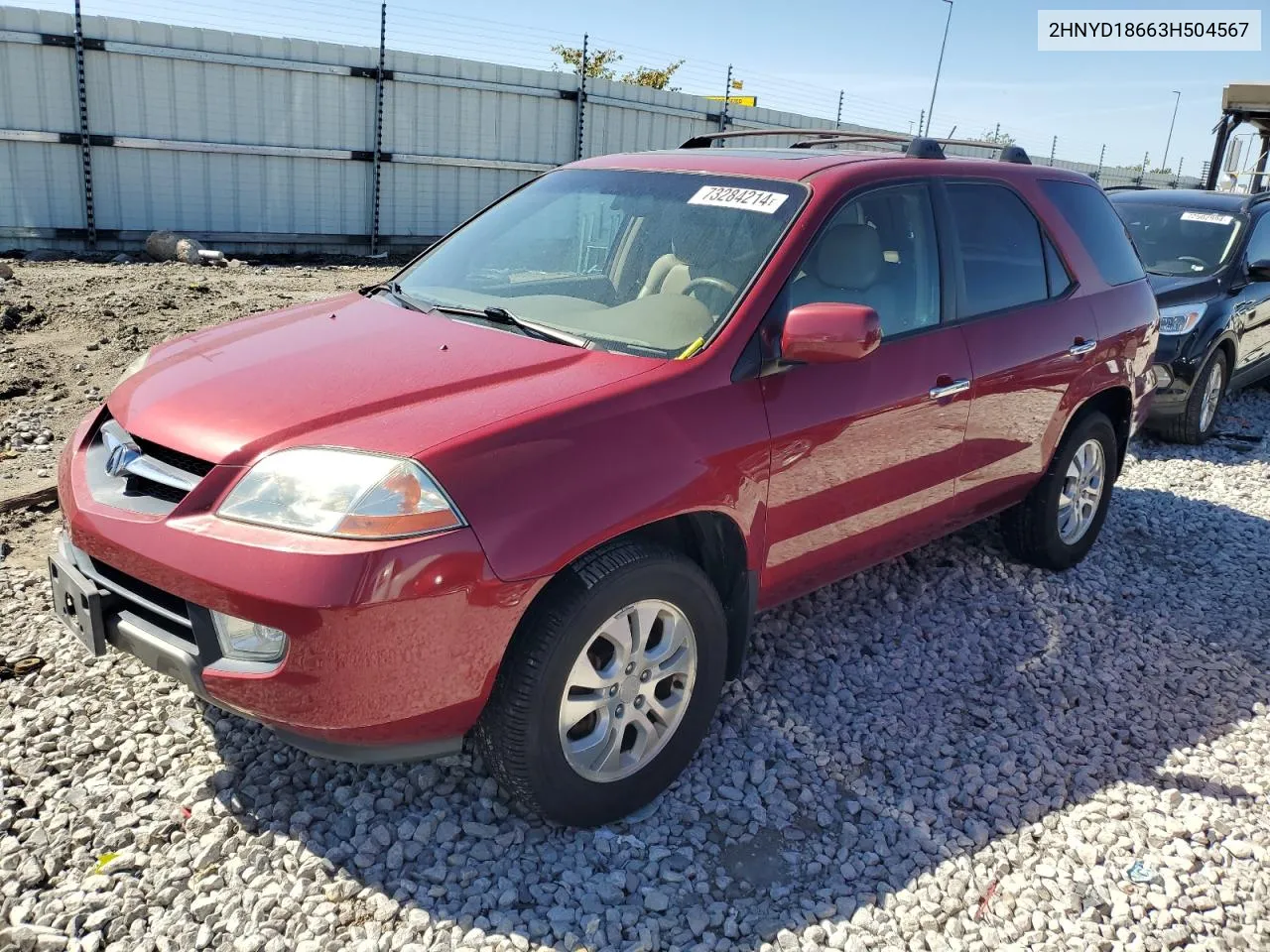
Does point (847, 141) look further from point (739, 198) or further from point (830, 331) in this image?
point (830, 331)

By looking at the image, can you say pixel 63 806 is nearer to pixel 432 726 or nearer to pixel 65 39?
pixel 432 726

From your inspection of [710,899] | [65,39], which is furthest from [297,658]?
[65,39]

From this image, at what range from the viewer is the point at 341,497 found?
2.42m

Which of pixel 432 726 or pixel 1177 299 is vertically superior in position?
pixel 1177 299

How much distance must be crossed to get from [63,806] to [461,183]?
13311mm

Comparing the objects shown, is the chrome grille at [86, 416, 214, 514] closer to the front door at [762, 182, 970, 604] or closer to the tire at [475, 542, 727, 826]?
the tire at [475, 542, 727, 826]

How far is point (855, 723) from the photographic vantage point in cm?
359

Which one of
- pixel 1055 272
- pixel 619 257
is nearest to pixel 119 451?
pixel 619 257

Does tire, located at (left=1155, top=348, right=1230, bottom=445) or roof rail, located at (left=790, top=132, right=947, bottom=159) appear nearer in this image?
roof rail, located at (left=790, top=132, right=947, bottom=159)

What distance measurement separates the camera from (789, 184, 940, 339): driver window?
10.9ft

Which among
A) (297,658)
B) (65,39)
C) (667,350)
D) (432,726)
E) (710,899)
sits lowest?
(710,899)

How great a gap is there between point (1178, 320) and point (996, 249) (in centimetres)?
417

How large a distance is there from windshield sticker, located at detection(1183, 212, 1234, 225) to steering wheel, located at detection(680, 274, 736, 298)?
22.6ft

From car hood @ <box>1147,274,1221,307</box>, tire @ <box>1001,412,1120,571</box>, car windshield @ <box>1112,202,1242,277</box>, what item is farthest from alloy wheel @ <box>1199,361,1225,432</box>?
tire @ <box>1001,412,1120,571</box>
